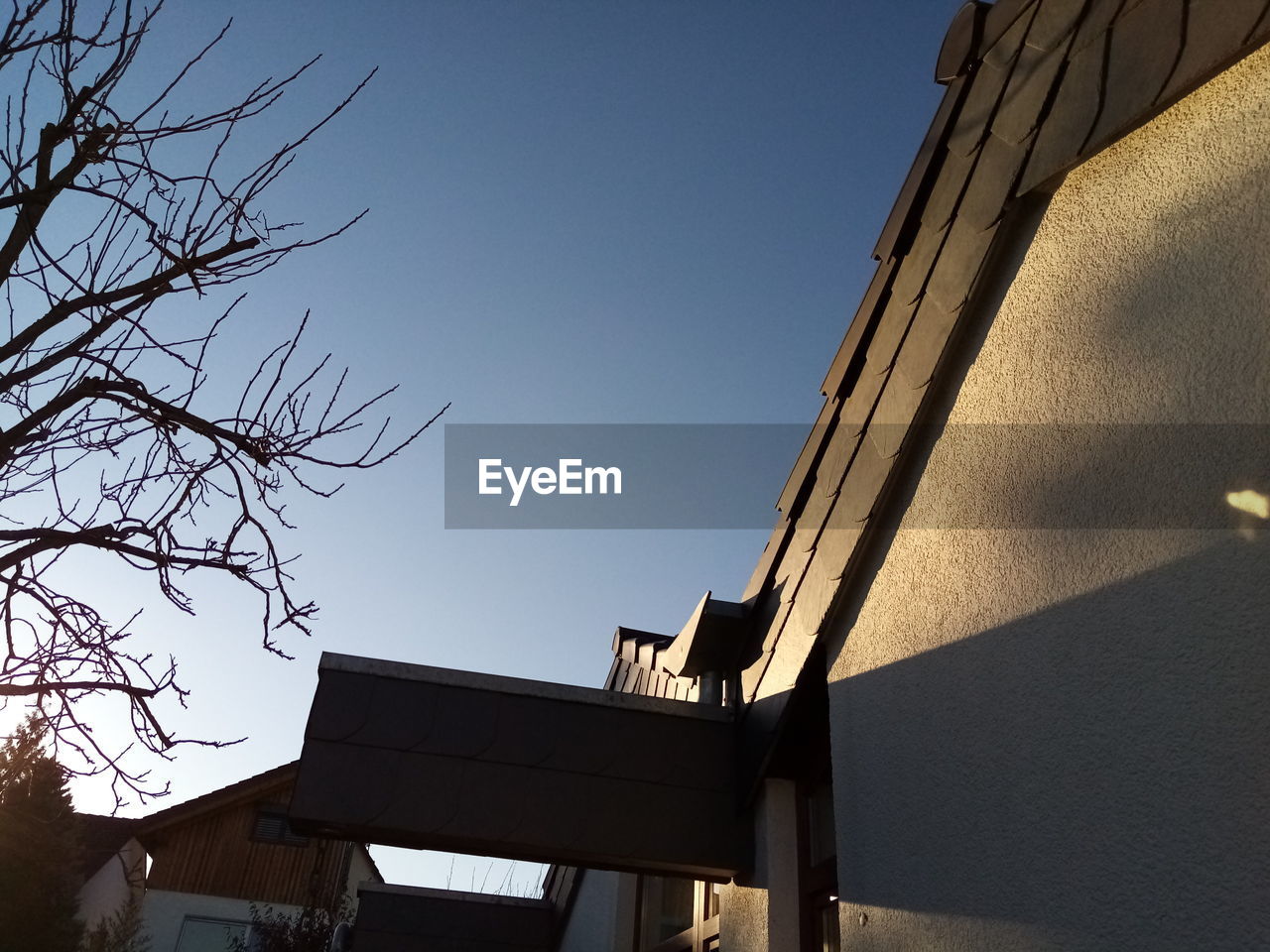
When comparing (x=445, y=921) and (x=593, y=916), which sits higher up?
(x=445, y=921)

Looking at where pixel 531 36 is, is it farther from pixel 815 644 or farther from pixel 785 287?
pixel 815 644

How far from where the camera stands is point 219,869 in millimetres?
22172

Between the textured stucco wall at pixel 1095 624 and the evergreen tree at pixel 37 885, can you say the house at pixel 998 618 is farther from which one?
the evergreen tree at pixel 37 885

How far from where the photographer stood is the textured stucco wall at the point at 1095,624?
6.73 ft

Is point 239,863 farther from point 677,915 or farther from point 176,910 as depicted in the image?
point 677,915

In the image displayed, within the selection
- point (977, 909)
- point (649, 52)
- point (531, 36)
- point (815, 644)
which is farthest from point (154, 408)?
point (649, 52)

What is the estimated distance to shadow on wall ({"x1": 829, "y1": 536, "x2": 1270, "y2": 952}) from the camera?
77.9 inches

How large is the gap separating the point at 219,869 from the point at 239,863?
43cm

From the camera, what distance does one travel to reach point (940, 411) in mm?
3279

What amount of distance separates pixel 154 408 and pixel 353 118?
138 centimetres

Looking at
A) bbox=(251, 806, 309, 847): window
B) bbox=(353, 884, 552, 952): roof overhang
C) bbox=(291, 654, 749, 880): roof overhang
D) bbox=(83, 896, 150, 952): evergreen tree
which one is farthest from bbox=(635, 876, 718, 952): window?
bbox=(251, 806, 309, 847): window

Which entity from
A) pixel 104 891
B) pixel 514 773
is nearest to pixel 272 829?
pixel 104 891

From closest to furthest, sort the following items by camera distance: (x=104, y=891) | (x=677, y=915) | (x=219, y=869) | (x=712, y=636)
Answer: (x=712, y=636), (x=677, y=915), (x=219, y=869), (x=104, y=891)

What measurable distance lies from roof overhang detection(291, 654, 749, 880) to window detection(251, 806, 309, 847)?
21.0 m
